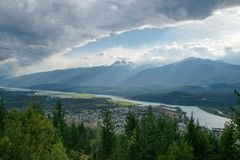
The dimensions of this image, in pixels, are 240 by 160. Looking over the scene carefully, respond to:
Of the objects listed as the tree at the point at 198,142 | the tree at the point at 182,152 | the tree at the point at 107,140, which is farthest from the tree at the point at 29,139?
the tree at the point at 107,140

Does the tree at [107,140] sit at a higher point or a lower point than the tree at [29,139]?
lower

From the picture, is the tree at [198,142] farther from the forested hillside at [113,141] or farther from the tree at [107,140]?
the tree at [107,140]

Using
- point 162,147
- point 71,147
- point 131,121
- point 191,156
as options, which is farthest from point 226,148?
point 71,147

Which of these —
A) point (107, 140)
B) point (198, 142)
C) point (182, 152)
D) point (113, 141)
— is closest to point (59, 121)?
point (107, 140)

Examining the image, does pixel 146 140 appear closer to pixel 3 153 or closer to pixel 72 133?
pixel 72 133

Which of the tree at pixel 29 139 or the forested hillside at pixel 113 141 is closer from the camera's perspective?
the tree at pixel 29 139

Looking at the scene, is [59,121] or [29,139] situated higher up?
[29,139]

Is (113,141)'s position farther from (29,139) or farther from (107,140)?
(29,139)

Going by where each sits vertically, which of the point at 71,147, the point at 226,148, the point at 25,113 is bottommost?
the point at 71,147
